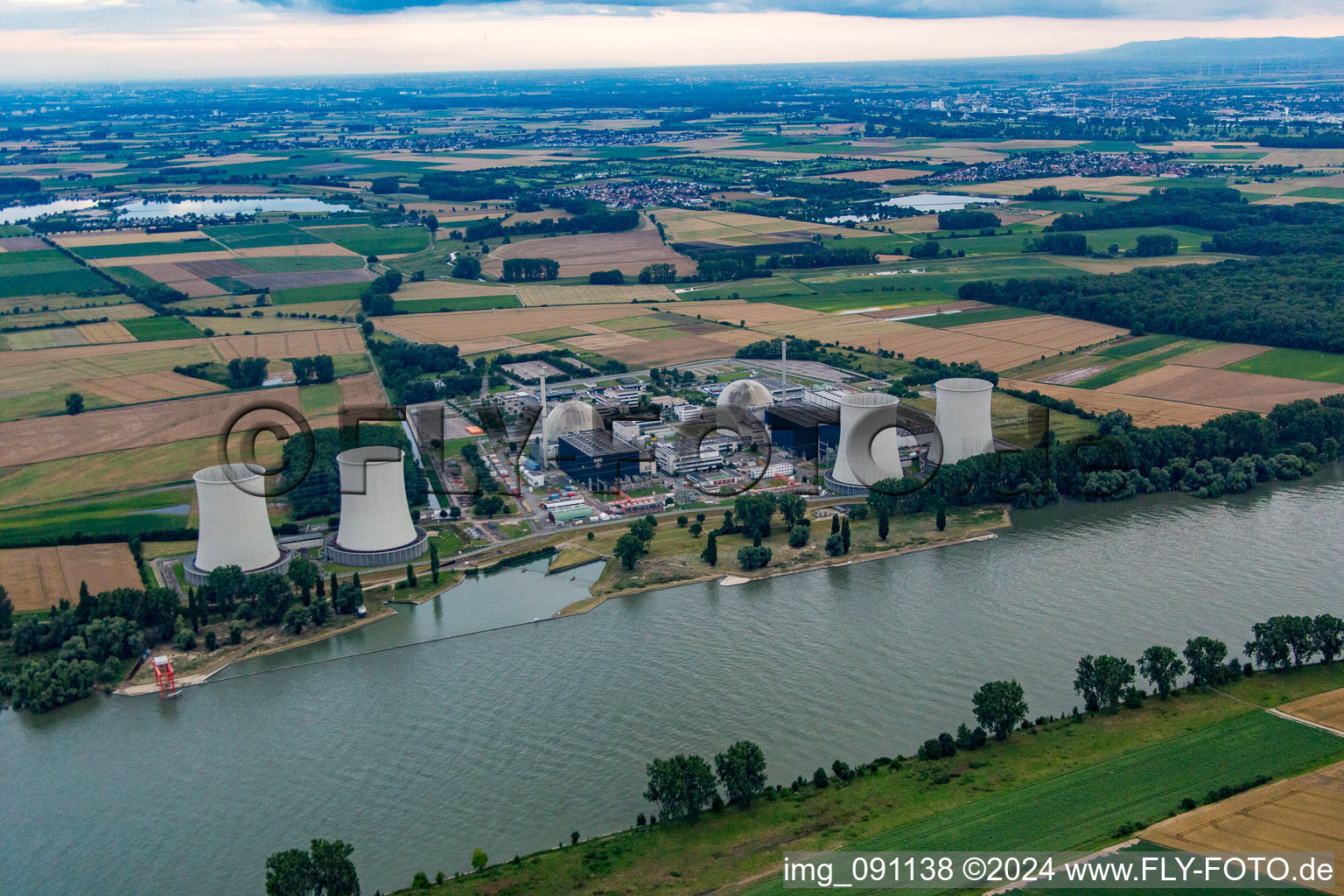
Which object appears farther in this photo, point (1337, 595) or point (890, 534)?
point (890, 534)

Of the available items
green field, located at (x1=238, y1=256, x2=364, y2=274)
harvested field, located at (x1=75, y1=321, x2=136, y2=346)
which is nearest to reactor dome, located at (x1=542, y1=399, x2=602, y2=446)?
harvested field, located at (x1=75, y1=321, x2=136, y2=346)

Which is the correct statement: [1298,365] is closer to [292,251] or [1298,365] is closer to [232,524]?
[232,524]

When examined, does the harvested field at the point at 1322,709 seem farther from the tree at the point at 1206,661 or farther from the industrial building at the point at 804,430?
the industrial building at the point at 804,430

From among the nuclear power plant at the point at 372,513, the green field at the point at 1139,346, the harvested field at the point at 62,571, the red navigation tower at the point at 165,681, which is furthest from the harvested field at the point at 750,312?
the red navigation tower at the point at 165,681

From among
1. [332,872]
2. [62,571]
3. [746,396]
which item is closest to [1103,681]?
[332,872]

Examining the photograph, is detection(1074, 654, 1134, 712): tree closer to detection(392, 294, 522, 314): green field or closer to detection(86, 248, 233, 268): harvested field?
detection(392, 294, 522, 314): green field

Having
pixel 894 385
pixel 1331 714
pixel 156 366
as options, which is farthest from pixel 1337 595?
pixel 156 366

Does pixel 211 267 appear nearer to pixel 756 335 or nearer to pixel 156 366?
pixel 156 366
